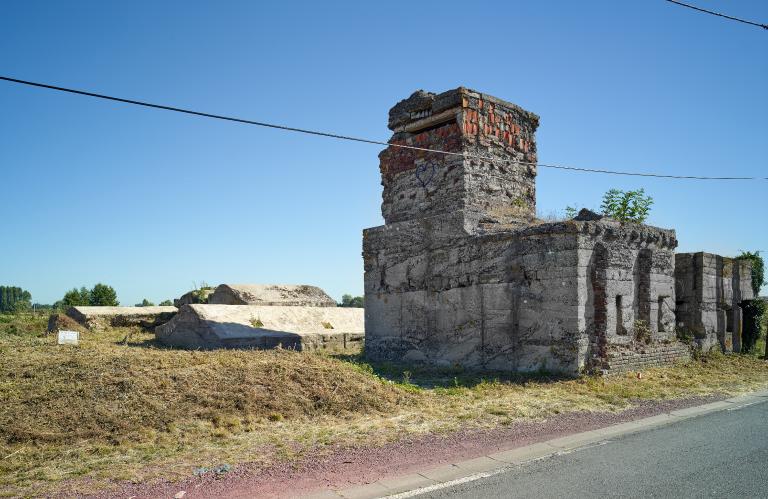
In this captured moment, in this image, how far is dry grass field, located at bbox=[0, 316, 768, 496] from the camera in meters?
4.95

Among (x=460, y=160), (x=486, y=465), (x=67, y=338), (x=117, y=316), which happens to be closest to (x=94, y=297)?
(x=117, y=316)

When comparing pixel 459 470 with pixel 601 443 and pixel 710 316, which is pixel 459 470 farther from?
pixel 710 316

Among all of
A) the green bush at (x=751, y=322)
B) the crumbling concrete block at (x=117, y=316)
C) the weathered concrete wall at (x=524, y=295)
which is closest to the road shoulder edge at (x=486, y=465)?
the weathered concrete wall at (x=524, y=295)

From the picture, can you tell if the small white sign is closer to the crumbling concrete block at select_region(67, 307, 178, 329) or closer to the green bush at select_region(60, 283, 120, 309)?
the crumbling concrete block at select_region(67, 307, 178, 329)

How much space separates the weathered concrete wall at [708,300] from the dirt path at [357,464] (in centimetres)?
622

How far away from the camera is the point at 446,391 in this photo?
26.7 feet

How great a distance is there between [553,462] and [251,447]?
2.90m

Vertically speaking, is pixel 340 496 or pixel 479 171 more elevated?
pixel 479 171

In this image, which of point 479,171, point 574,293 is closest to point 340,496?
point 574,293

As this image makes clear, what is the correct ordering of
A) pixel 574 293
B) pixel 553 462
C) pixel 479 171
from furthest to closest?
pixel 479 171 → pixel 574 293 → pixel 553 462

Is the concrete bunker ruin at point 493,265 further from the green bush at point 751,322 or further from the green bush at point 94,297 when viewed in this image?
the green bush at point 94,297

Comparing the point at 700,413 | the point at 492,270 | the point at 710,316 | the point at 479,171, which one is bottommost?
the point at 700,413

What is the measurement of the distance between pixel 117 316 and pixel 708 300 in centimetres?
1532

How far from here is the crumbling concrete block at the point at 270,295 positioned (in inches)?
624
